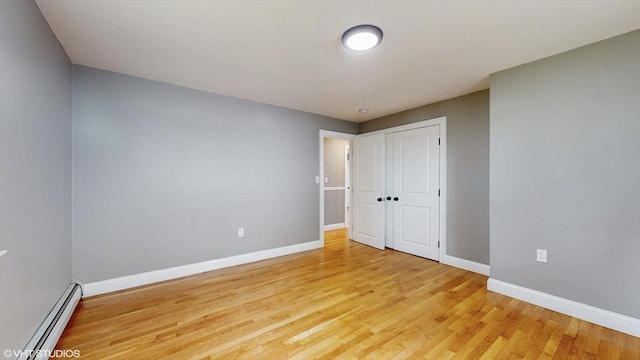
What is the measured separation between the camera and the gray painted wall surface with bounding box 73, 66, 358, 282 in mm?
2518

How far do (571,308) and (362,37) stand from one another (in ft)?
9.68

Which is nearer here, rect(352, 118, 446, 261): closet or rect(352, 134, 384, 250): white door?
rect(352, 118, 446, 261): closet

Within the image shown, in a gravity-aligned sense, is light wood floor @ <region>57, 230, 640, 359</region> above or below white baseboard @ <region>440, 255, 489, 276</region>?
below

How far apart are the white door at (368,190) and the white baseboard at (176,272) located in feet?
4.20

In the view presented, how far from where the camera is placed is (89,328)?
1.95 meters

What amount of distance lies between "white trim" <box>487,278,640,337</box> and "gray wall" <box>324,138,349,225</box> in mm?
3579

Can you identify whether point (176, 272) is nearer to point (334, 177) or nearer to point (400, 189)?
point (400, 189)

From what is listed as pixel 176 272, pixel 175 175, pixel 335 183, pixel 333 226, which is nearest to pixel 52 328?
pixel 176 272

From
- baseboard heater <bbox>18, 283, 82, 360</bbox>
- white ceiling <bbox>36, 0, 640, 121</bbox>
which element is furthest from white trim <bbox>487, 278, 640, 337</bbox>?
baseboard heater <bbox>18, 283, 82, 360</bbox>

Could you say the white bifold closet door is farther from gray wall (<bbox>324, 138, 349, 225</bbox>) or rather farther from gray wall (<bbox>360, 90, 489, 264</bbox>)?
gray wall (<bbox>324, 138, 349, 225</bbox>)

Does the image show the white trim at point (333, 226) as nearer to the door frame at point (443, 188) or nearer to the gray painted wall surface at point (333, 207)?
the gray painted wall surface at point (333, 207)

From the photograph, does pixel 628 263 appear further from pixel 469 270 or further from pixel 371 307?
pixel 371 307

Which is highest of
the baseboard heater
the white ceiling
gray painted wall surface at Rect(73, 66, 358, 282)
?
the white ceiling

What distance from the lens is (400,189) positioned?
407cm
